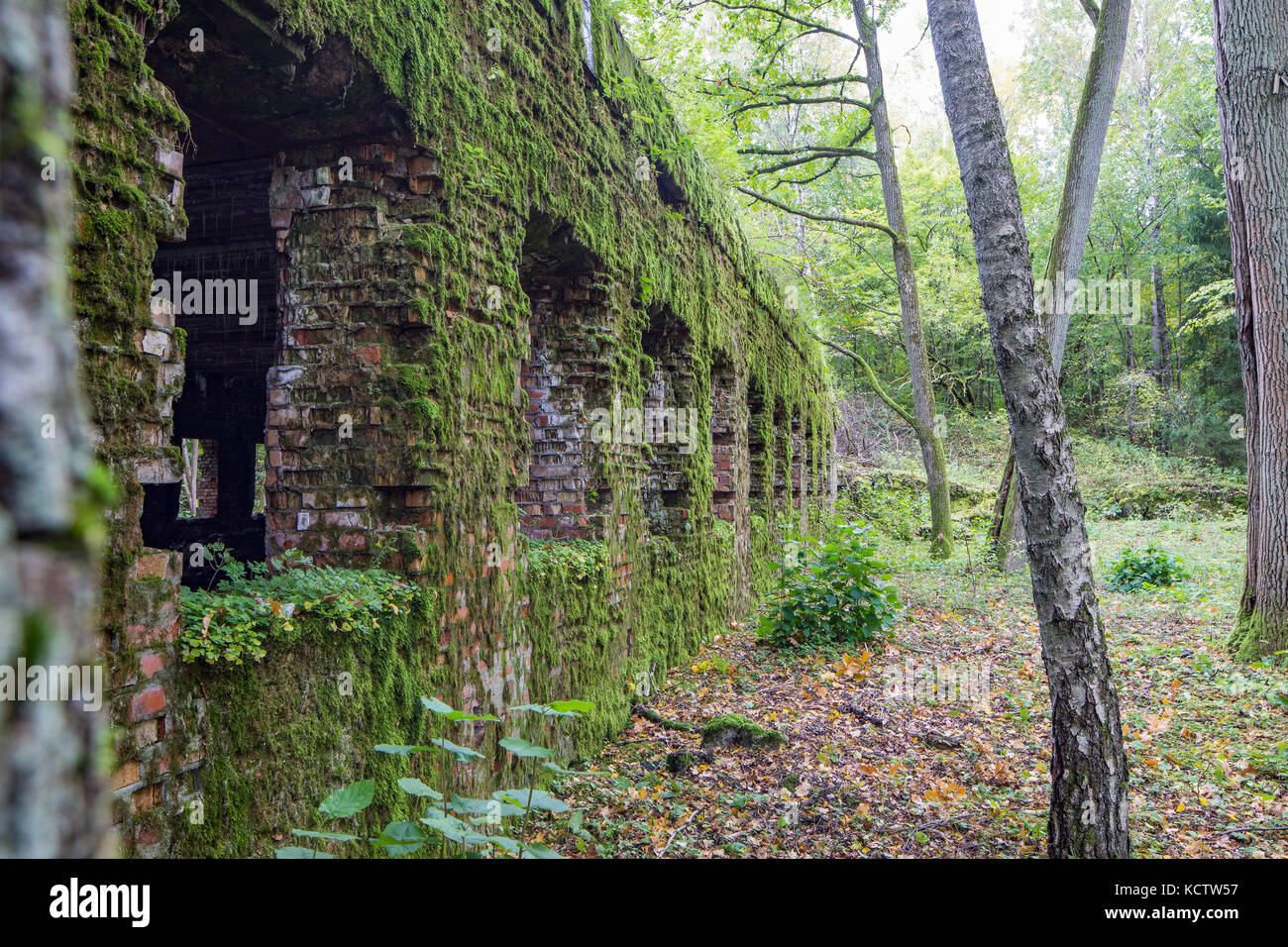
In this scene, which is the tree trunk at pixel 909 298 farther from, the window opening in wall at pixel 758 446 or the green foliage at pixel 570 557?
the green foliage at pixel 570 557

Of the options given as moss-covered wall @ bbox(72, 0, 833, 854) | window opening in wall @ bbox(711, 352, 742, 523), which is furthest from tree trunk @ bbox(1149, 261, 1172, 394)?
moss-covered wall @ bbox(72, 0, 833, 854)

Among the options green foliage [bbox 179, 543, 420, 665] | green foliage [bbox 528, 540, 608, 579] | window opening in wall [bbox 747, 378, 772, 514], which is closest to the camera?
green foliage [bbox 179, 543, 420, 665]

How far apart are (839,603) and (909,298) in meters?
8.57

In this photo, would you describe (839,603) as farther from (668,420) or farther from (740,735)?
(740,735)

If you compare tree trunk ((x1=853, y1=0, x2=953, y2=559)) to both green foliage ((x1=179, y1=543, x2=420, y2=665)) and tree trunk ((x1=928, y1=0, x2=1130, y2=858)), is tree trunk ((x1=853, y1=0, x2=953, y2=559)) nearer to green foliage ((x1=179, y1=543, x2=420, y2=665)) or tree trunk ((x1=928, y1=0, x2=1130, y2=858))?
tree trunk ((x1=928, y1=0, x2=1130, y2=858))

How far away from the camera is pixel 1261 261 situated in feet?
20.2

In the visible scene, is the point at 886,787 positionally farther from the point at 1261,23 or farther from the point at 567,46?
the point at 1261,23

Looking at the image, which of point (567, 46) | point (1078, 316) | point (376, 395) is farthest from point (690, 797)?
point (1078, 316)

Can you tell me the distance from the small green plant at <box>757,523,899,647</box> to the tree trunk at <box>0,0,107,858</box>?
7.73 meters

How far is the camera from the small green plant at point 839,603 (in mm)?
7930

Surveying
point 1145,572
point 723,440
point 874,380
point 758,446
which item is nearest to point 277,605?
point 723,440

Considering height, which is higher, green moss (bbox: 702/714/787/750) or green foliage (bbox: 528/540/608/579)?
green foliage (bbox: 528/540/608/579)

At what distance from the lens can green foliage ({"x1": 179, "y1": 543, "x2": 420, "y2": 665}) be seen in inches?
98.9

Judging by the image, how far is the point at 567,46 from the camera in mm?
5590
